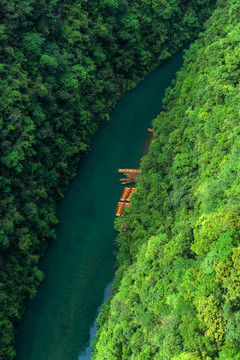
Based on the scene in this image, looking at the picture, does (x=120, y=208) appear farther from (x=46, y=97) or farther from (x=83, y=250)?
(x=46, y=97)

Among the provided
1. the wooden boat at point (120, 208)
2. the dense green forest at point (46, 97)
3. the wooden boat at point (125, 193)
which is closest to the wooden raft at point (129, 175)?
the wooden boat at point (125, 193)

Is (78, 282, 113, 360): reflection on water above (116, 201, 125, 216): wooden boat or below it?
below

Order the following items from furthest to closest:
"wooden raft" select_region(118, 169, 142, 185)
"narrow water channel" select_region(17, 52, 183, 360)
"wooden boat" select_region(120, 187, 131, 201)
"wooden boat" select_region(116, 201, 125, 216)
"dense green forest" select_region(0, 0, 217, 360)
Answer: "wooden raft" select_region(118, 169, 142, 185) < "wooden boat" select_region(120, 187, 131, 201) < "wooden boat" select_region(116, 201, 125, 216) < "dense green forest" select_region(0, 0, 217, 360) < "narrow water channel" select_region(17, 52, 183, 360)

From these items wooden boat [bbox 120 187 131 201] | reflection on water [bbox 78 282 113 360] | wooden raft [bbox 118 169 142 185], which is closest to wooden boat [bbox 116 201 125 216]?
wooden boat [bbox 120 187 131 201]

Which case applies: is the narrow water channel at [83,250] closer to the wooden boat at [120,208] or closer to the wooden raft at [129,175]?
the wooden boat at [120,208]

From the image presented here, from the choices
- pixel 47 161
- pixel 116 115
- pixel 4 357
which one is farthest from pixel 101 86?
pixel 4 357

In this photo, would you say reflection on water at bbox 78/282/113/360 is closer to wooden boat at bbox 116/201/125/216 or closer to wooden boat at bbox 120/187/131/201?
wooden boat at bbox 116/201/125/216

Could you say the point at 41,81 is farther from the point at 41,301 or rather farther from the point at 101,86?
the point at 41,301
